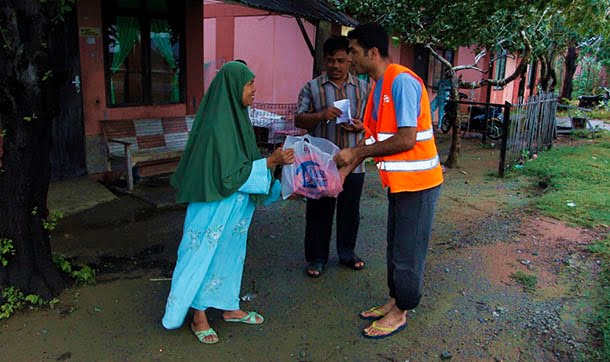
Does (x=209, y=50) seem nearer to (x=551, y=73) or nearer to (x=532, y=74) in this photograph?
(x=551, y=73)

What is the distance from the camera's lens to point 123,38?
6.85m

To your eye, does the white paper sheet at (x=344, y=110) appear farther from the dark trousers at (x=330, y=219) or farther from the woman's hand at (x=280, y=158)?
the woman's hand at (x=280, y=158)

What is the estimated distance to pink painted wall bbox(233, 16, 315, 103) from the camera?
11102 millimetres

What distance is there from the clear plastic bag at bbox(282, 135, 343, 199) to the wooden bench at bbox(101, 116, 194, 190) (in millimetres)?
3770

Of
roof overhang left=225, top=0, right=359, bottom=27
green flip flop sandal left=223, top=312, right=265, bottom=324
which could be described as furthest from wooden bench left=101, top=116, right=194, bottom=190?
green flip flop sandal left=223, top=312, right=265, bottom=324

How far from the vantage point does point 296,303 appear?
3.51 meters

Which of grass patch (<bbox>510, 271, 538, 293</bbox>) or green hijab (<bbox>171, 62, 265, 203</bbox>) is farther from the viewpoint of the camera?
grass patch (<bbox>510, 271, 538, 293</bbox>)

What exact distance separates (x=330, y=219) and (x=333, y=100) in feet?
3.01

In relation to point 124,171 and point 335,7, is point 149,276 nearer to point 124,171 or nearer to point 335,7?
point 124,171

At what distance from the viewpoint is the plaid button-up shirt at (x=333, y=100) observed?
12.4 ft

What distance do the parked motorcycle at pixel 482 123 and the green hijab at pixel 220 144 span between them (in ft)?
31.5

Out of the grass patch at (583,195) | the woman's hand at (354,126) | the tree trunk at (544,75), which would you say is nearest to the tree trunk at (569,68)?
the tree trunk at (544,75)

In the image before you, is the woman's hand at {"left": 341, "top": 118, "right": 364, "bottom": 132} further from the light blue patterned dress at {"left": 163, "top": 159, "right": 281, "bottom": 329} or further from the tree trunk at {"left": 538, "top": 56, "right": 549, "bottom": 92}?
the tree trunk at {"left": 538, "top": 56, "right": 549, "bottom": 92}

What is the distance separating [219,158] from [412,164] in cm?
109
